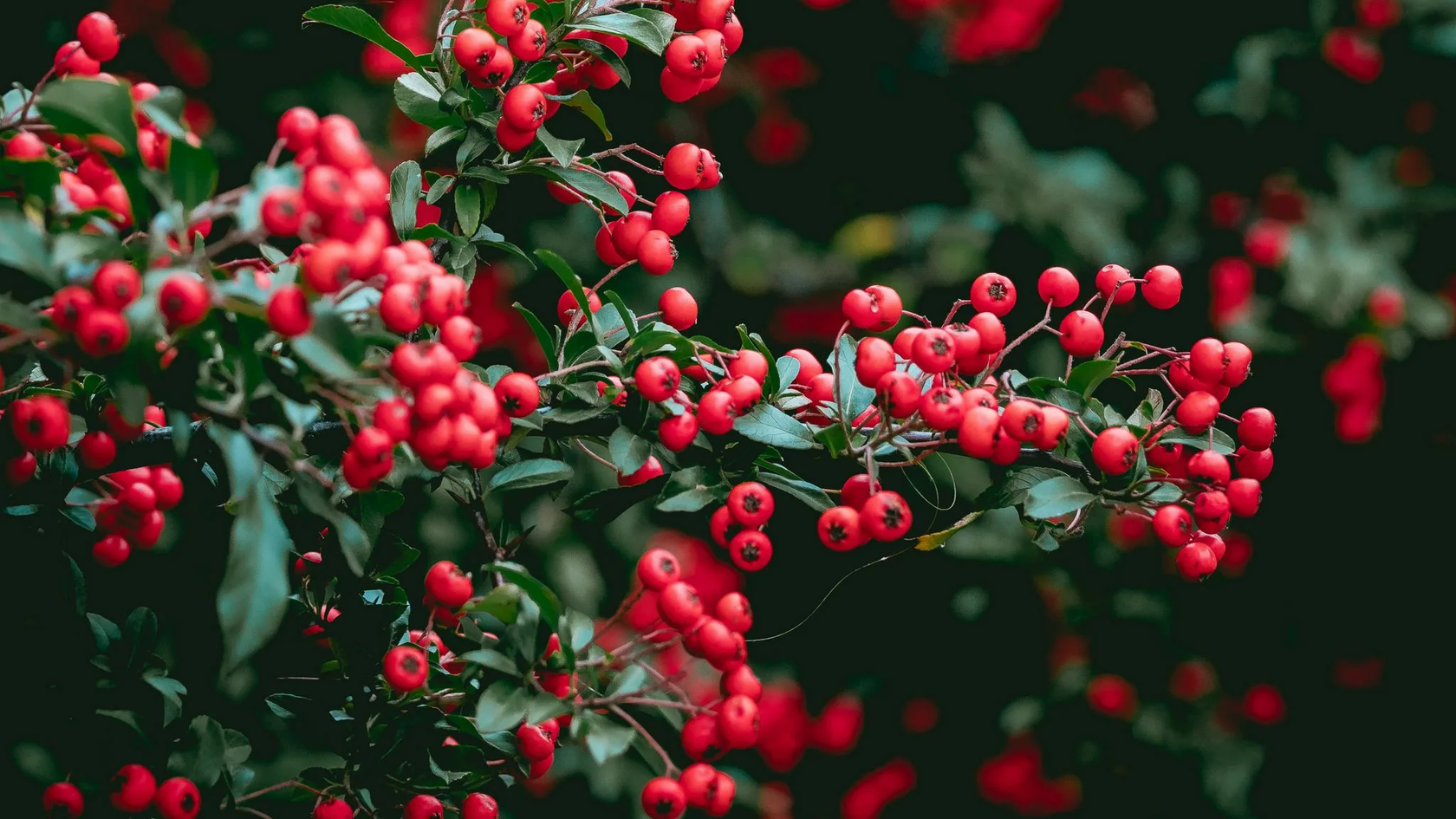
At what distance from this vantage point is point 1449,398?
6.61ft

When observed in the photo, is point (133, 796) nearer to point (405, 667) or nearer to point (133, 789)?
point (133, 789)

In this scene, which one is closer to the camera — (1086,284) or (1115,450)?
(1115,450)

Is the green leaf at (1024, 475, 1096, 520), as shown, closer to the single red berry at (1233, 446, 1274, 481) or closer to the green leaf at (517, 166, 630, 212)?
the single red berry at (1233, 446, 1274, 481)

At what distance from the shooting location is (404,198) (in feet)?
2.80

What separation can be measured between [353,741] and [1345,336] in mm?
1730

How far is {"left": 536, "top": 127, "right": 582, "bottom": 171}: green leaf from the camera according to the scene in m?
0.85

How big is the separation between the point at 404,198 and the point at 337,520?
0.30 metres

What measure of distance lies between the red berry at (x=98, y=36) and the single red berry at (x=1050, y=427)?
0.68m

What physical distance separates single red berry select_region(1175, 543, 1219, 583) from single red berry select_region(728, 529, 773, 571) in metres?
0.31

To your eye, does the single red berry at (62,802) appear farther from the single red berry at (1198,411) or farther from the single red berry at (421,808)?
the single red berry at (1198,411)

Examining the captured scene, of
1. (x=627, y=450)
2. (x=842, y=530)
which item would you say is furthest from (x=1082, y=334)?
(x=627, y=450)

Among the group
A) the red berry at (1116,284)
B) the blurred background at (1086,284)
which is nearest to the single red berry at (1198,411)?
the red berry at (1116,284)

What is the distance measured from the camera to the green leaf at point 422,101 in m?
0.86

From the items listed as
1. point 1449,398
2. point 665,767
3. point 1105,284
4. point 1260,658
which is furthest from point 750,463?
point 1449,398
